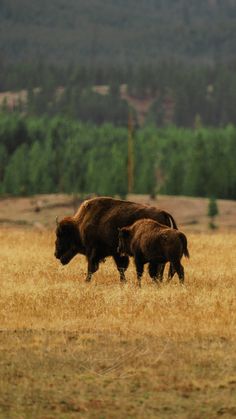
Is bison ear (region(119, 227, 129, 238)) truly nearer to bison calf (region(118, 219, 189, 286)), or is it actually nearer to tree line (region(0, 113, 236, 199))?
bison calf (region(118, 219, 189, 286))

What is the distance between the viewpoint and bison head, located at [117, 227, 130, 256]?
18.5 metres

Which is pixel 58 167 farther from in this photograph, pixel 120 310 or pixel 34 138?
pixel 120 310

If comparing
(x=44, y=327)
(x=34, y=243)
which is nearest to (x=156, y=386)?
(x=44, y=327)

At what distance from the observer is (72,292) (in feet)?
57.9

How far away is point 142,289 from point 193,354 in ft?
17.1

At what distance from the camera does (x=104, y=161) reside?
144m

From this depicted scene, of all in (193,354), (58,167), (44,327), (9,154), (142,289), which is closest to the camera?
(193,354)

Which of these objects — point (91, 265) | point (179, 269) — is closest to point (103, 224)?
point (91, 265)

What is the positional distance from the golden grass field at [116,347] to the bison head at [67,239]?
0.49m

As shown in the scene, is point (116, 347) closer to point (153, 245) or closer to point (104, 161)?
point (153, 245)

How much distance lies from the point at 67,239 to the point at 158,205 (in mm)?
55912

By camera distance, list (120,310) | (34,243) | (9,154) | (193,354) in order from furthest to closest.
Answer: (9,154)
(34,243)
(120,310)
(193,354)

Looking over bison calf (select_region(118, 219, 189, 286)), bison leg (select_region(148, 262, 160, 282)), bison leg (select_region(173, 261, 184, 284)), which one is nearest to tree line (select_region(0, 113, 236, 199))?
bison leg (select_region(148, 262, 160, 282))

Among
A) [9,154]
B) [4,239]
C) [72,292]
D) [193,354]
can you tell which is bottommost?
[9,154]
